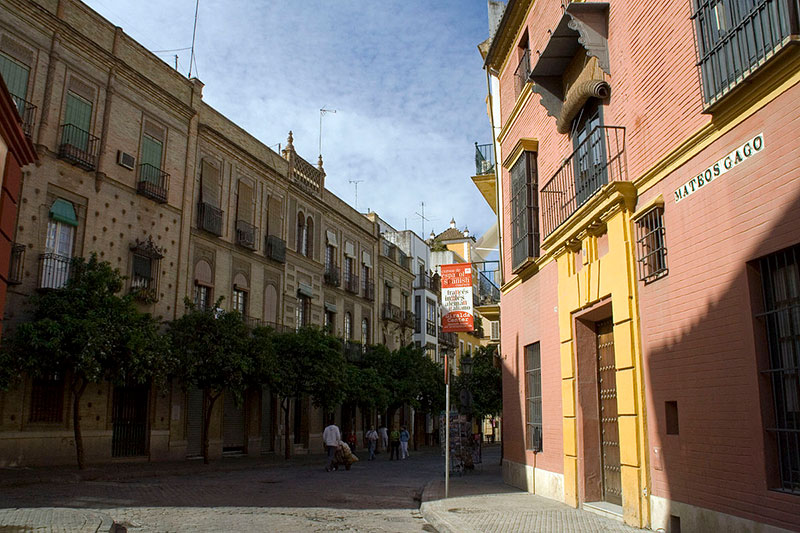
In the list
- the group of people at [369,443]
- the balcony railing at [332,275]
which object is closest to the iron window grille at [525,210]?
the group of people at [369,443]

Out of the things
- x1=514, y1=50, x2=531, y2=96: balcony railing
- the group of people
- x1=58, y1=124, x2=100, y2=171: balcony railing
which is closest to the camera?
x1=514, y1=50, x2=531, y2=96: balcony railing

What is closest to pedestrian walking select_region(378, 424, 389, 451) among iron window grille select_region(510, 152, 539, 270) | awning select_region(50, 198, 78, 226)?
awning select_region(50, 198, 78, 226)

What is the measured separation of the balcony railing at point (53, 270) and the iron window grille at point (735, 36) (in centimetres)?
1747

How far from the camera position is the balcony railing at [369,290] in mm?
42009

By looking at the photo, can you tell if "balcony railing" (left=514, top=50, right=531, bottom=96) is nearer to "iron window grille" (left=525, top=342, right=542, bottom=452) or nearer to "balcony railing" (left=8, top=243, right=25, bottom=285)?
"iron window grille" (left=525, top=342, right=542, bottom=452)

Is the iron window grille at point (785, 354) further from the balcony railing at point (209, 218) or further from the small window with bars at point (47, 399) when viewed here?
the balcony railing at point (209, 218)

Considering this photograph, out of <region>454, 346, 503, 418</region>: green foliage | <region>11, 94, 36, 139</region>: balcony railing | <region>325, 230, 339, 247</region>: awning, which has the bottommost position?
<region>454, 346, 503, 418</region>: green foliage

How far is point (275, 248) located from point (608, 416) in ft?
72.7

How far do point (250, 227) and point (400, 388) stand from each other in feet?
39.9

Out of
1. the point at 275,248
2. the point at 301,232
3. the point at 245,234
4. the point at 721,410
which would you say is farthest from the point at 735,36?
the point at 301,232

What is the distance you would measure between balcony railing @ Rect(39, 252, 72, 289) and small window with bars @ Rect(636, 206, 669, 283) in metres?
16.0

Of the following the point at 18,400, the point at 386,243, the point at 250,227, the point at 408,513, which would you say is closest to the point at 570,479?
the point at 408,513

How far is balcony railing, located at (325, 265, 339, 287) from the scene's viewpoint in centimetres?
3669

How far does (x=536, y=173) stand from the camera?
14867 millimetres
